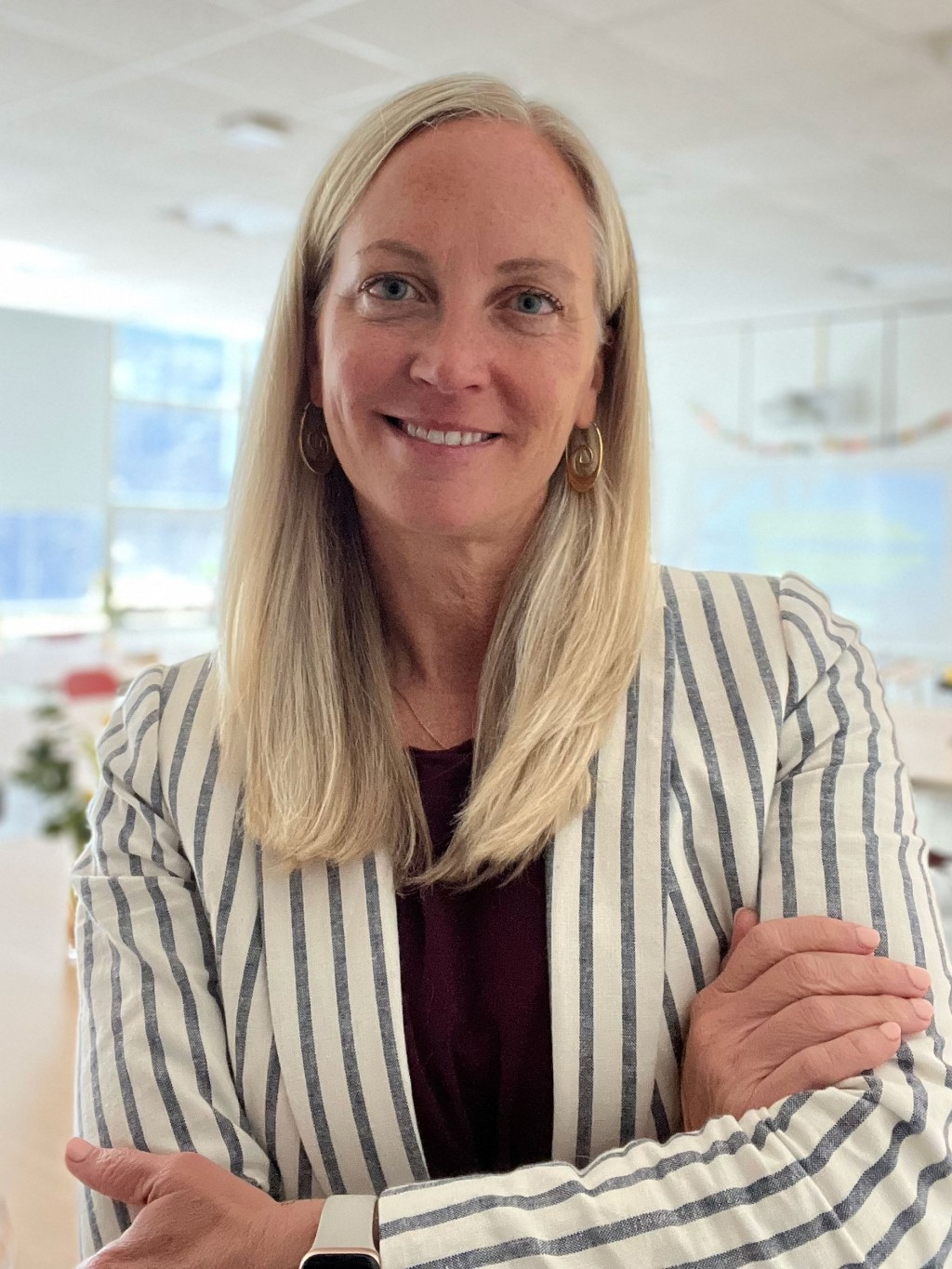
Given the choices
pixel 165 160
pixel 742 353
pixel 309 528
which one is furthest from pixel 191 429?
pixel 309 528

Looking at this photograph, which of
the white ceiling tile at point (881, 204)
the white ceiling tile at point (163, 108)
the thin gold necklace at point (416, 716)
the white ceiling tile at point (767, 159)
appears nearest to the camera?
the thin gold necklace at point (416, 716)

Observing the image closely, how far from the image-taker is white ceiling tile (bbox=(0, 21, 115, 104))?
4.27 metres

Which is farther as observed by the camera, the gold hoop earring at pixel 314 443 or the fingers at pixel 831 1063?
the gold hoop earring at pixel 314 443

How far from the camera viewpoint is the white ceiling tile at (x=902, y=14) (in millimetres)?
3766

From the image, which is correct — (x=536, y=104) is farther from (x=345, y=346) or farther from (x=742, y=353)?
(x=742, y=353)

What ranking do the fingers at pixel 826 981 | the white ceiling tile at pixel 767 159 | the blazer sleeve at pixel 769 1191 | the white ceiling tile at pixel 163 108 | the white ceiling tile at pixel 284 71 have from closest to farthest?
the blazer sleeve at pixel 769 1191 → the fingers at pixel 826 981 → the white ceiling tile at pixel 284 71 → the white ceiling tile at pixel 163 108 → the white ceiling tile at pixel 767 159

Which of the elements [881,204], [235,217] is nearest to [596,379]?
[881,204]

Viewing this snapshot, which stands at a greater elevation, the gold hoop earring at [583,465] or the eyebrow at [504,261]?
the eyebrow at [504,261]

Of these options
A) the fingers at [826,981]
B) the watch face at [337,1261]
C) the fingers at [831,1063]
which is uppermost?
the fingers at [826,981]

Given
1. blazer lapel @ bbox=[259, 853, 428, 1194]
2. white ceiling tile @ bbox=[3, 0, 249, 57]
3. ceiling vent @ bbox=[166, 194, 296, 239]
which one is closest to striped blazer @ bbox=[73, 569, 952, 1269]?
blazer lapel @ bbox=[259, 853, 428, 1194]

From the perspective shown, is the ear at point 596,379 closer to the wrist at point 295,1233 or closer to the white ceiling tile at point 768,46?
the wrist at point 295,1233

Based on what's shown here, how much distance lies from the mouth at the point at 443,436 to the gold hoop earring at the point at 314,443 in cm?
15

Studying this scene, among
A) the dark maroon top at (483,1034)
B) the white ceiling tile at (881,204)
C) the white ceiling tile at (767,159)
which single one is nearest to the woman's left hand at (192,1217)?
the dark maroon top at (483,1034)

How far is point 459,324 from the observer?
42.2 inches
